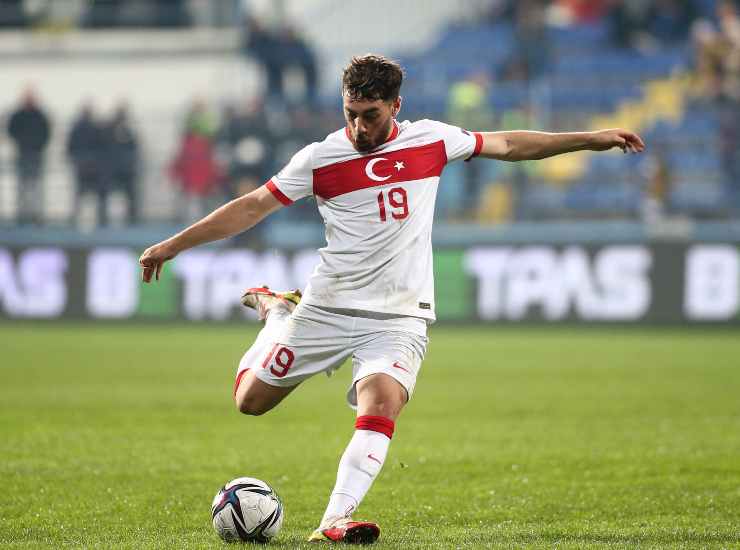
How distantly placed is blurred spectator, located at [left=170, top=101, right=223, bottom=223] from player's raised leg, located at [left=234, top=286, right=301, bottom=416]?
15792 millimetres

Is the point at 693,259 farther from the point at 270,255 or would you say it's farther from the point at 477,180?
the point at 270,255

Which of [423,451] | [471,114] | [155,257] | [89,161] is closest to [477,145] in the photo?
[155,257]

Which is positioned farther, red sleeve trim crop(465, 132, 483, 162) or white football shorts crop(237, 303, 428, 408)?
red sleeve trim crop(465, 132, 483, 162)

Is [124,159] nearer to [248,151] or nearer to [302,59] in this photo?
[248,151]

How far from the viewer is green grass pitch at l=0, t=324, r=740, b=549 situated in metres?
5.97

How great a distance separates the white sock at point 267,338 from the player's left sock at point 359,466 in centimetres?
77

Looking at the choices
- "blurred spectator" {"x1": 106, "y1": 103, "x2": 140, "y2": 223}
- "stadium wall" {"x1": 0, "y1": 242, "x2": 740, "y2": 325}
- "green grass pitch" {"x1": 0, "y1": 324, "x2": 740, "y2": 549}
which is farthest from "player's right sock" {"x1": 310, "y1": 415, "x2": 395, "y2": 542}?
"blurred spectator" {"x1": 106, "y1": 103, "x2": 140, "y2": 223}

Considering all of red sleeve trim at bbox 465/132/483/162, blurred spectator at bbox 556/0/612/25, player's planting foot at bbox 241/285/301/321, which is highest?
blurred spectator at bbox 556/0/612/25

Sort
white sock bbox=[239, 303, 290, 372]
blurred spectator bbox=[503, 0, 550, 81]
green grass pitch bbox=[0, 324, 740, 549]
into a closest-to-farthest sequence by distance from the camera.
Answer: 1. green grass pitch bbox=[0, 324, 740, 549]
2. white sock bbox=[239, 303, 290, 372]
3. blurred spectator bbox=[503, 0, 550, 81]

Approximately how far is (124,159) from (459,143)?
→ 17472 millimetres

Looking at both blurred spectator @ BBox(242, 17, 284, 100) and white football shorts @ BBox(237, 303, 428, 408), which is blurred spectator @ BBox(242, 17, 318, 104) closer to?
blurred spectator @ BBox(242, 17, 284, 100)

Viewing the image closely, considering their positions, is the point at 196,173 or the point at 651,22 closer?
the point at 196,173

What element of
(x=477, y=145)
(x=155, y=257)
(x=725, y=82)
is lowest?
(x=155, y=257)

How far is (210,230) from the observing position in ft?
19.0
